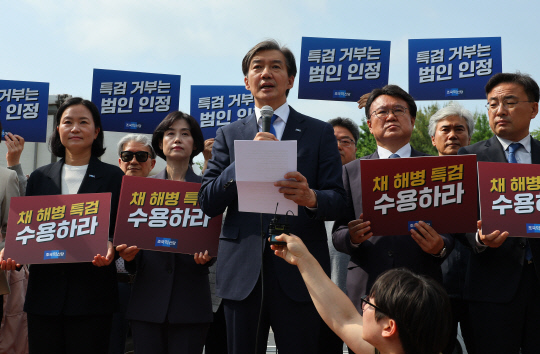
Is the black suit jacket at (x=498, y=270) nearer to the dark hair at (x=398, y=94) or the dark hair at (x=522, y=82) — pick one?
the dark hair at (x=522, y=82)

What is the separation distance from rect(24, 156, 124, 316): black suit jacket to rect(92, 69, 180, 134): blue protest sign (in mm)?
2654

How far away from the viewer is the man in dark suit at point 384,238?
→ 353 centimetres

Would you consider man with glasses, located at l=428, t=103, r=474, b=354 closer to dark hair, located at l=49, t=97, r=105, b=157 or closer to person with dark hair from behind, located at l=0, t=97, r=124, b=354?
person with dark hair from behind, located at l=0, t=97, r=124, b=354

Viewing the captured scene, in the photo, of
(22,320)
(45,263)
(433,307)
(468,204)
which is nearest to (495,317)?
(468,204)

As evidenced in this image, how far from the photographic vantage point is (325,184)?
332cm

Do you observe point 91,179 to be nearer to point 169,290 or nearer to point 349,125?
point 169,290

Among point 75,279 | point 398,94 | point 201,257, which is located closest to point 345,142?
point 398,94

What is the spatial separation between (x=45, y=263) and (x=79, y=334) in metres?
0.56

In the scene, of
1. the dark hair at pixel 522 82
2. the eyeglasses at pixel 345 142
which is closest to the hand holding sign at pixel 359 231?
the dark hair at pixel 522 82

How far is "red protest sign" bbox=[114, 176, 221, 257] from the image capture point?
12.9 feet

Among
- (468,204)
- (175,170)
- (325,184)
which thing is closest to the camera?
(325,184)

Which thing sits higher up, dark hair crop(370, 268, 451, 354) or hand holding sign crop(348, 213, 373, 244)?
hand holding sign crop(348, 213, 373, 244)

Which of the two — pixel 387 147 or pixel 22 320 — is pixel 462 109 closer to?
pixel 387 147

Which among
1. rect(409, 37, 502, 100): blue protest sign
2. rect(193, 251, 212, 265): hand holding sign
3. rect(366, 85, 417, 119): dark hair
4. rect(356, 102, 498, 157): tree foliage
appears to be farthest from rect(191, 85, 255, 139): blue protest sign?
rect(356, 102, 498, 157): tree foliage
